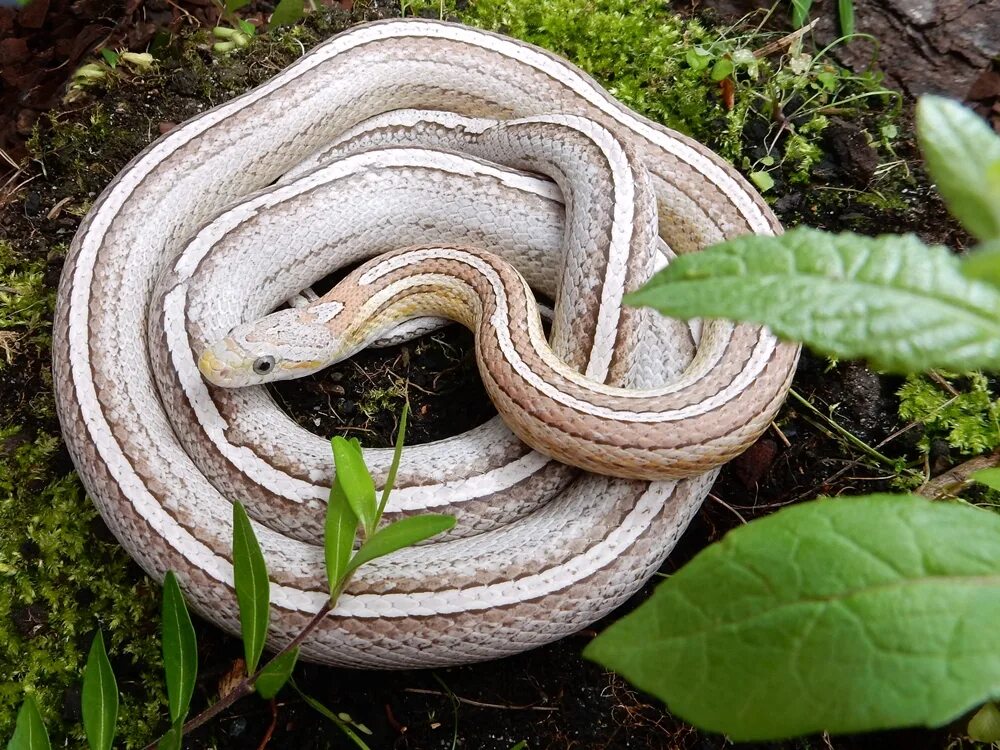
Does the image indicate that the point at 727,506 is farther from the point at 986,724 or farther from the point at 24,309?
the point at 24,309

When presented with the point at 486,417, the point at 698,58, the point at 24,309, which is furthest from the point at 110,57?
the point at 698,58

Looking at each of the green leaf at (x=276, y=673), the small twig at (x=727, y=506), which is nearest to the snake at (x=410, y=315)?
the small twig at (x=727, y=506)

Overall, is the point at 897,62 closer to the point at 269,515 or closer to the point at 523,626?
the point at 523,626

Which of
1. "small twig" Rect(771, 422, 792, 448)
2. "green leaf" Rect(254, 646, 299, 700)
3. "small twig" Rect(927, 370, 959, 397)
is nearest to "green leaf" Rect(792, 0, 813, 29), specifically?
"small twig" Rect(927, 370, 959, 397)

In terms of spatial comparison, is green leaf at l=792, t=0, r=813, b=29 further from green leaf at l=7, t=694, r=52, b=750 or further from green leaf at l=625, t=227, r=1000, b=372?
green leaf at l=7, t=694, r=52, b=750

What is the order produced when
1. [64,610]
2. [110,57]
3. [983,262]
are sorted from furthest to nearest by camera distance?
[110,57] → [64,610] → [983,262]
